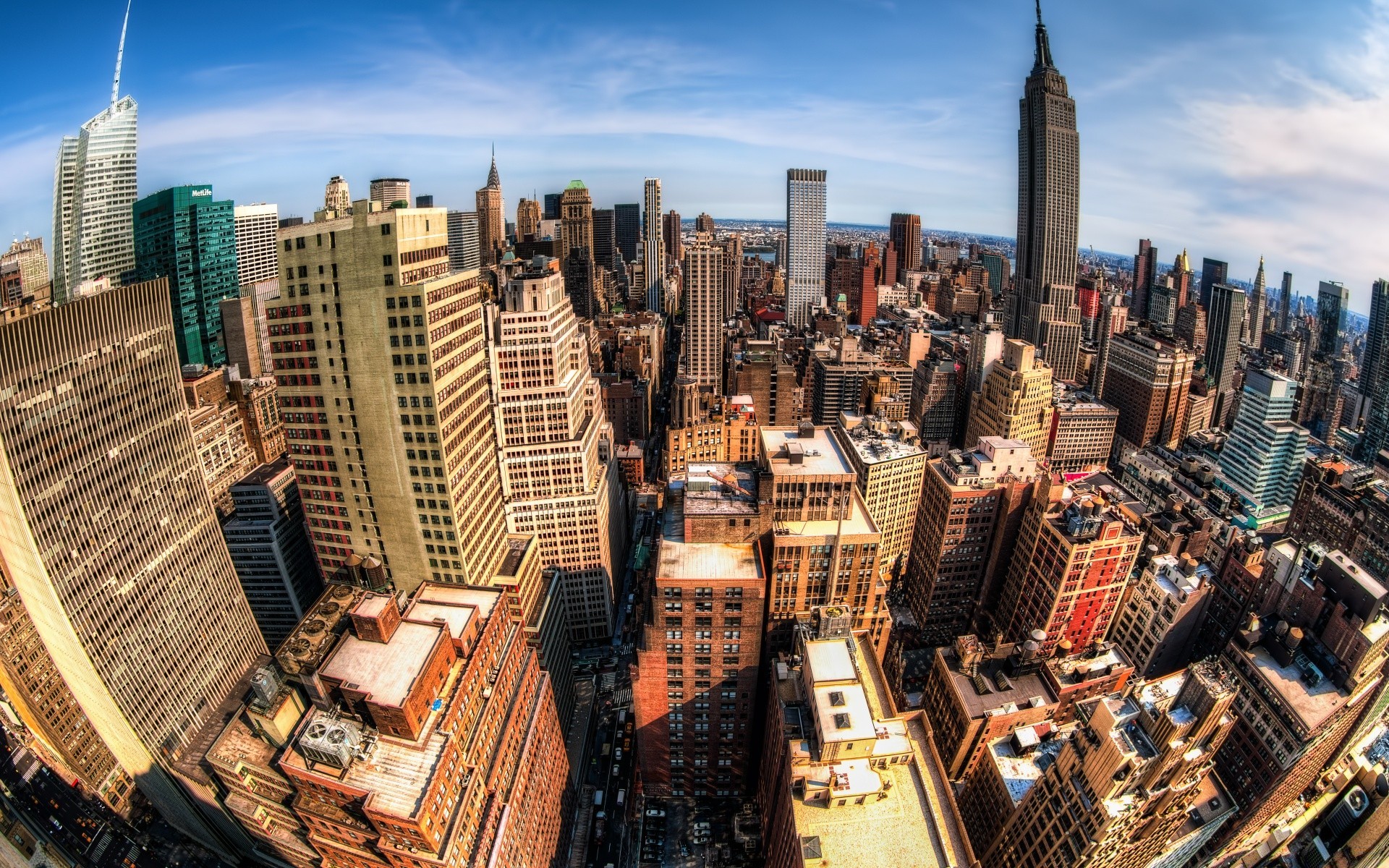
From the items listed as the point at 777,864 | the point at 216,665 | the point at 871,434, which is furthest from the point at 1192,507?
the point at 216,665

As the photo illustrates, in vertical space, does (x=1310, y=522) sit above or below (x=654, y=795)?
above

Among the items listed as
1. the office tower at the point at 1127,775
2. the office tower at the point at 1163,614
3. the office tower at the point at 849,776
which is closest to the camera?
the office tower at the point at 849,776

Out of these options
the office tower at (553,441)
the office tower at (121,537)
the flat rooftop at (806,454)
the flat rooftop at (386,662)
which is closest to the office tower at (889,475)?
the flat rooftop at (806,454)

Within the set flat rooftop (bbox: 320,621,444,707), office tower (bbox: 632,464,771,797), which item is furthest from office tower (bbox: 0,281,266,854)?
office tower (bbox: 632,464,771,797)

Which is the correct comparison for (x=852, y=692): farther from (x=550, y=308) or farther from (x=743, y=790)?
(x=550, y=308)

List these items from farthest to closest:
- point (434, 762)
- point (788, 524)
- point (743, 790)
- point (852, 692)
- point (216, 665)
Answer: point (216, 665), point (743, 790), point (788, 524), point (852, 692), point (434, 762)

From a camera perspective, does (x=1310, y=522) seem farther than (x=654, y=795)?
Yes

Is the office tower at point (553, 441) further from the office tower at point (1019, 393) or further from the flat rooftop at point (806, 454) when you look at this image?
the office tower at point (1019, 393)

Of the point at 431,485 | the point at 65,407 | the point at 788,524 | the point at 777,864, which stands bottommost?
the point at 777,864
